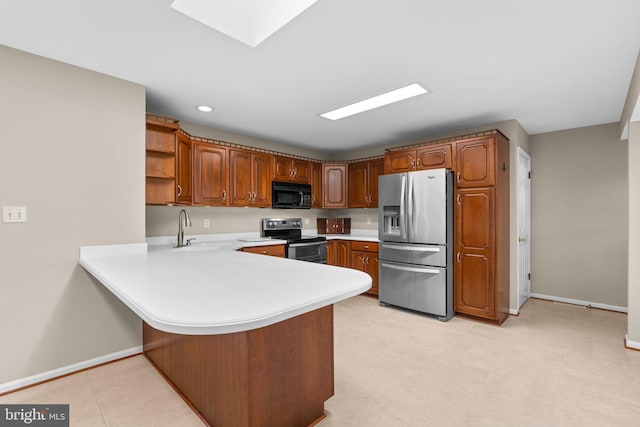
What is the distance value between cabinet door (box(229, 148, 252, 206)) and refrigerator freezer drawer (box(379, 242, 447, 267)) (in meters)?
1.91

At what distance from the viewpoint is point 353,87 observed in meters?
2.60

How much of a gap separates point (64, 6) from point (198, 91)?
3.70 ft

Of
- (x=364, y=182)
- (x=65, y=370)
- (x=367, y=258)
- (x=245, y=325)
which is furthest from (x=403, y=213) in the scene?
(x=65, y=370)

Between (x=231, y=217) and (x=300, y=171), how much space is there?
1264mm

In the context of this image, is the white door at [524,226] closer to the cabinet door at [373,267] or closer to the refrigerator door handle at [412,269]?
the refrigerator door handle at [412,269]

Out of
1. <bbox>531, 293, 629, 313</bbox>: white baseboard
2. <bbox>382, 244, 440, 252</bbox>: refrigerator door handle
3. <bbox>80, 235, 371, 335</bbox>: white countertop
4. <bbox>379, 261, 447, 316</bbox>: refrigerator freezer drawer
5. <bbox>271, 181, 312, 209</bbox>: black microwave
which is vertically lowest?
<bbox>531, 293, 629, 313</bbox>: white baseboard

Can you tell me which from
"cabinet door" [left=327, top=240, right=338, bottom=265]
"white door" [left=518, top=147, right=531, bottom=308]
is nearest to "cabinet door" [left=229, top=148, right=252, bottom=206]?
"cabinet door" [left=327, top=240, right=338, bottom=265]

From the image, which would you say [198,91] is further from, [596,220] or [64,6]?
[596,220]

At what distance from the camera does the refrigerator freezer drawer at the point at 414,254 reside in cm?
339

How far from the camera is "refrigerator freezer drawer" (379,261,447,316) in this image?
3.39 m

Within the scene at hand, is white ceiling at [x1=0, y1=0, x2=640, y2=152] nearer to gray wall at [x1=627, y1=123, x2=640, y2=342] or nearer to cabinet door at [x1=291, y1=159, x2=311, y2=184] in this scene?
gray wall at [x1=627, y1=123, x2=640, y2=342]

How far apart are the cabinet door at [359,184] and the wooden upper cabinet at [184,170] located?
2517 mm

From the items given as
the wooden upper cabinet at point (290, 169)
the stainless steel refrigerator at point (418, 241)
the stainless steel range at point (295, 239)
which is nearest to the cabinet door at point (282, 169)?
the wooden upper cabinet at point (290, 169)

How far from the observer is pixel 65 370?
7.27ft
